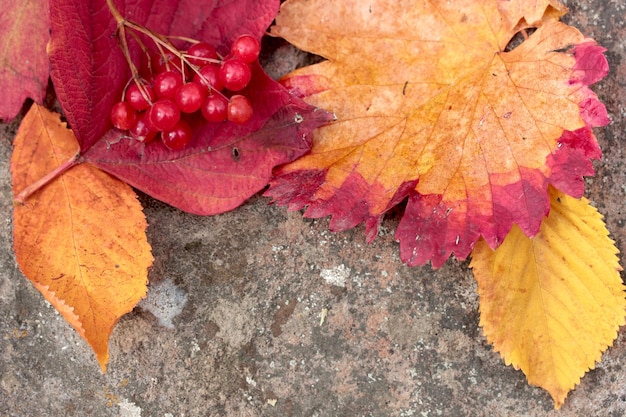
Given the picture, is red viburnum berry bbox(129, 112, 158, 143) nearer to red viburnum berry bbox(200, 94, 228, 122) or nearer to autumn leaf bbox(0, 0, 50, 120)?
red viburnum berry bbox(200, 94, 228, 122)

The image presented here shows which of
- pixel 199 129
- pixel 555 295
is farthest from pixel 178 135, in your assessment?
pixel 555 295

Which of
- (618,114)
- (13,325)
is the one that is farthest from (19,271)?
(618,114)

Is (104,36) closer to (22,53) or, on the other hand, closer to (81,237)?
(22,53)

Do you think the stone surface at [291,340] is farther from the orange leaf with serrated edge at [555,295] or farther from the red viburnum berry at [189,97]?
the red viburnum berry at [189,97]

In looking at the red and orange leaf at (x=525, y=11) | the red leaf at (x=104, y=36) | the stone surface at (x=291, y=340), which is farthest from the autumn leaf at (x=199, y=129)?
the red and orange leaf at (x=525, y=11)

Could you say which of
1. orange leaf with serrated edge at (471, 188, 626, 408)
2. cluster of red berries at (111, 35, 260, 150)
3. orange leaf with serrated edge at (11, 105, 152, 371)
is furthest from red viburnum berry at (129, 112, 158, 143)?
orange leaf with serrated edge at (471, 188, 626, 408)

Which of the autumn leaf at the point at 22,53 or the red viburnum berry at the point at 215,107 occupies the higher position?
the red viburnum berry at the point at 215,107
